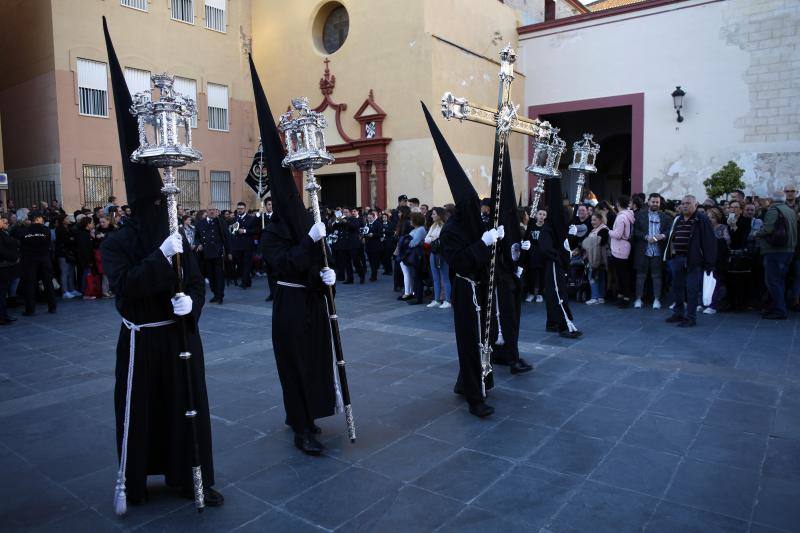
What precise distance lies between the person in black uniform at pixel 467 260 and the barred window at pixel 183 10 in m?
18.1

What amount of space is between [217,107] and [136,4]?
409cm

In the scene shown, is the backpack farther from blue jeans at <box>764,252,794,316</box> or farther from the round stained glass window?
the round stained glass window

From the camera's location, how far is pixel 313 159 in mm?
4312

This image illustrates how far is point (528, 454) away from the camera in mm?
4234

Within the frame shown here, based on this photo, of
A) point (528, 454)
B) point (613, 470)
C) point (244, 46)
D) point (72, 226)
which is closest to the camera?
point (613, 470)

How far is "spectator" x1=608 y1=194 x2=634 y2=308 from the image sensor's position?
33.2 feet

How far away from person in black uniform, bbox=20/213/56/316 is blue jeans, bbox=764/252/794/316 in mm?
12183

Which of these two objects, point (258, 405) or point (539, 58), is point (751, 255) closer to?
point (258, 405)

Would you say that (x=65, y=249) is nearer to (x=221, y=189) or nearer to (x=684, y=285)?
(x=221, y=189)

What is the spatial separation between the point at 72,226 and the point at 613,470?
12544 mm

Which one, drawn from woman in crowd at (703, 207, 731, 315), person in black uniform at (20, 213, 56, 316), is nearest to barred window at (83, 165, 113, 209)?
person in black uniform at (20, 213, 56, 316)

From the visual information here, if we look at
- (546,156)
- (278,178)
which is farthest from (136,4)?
(278,178)

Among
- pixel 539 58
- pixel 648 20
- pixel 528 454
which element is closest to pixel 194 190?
pixel 539 58

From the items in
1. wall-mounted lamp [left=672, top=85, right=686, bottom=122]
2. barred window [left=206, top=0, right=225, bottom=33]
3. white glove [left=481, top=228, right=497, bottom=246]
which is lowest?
white glove [left=481, top=228, right=497, bottom=246]
